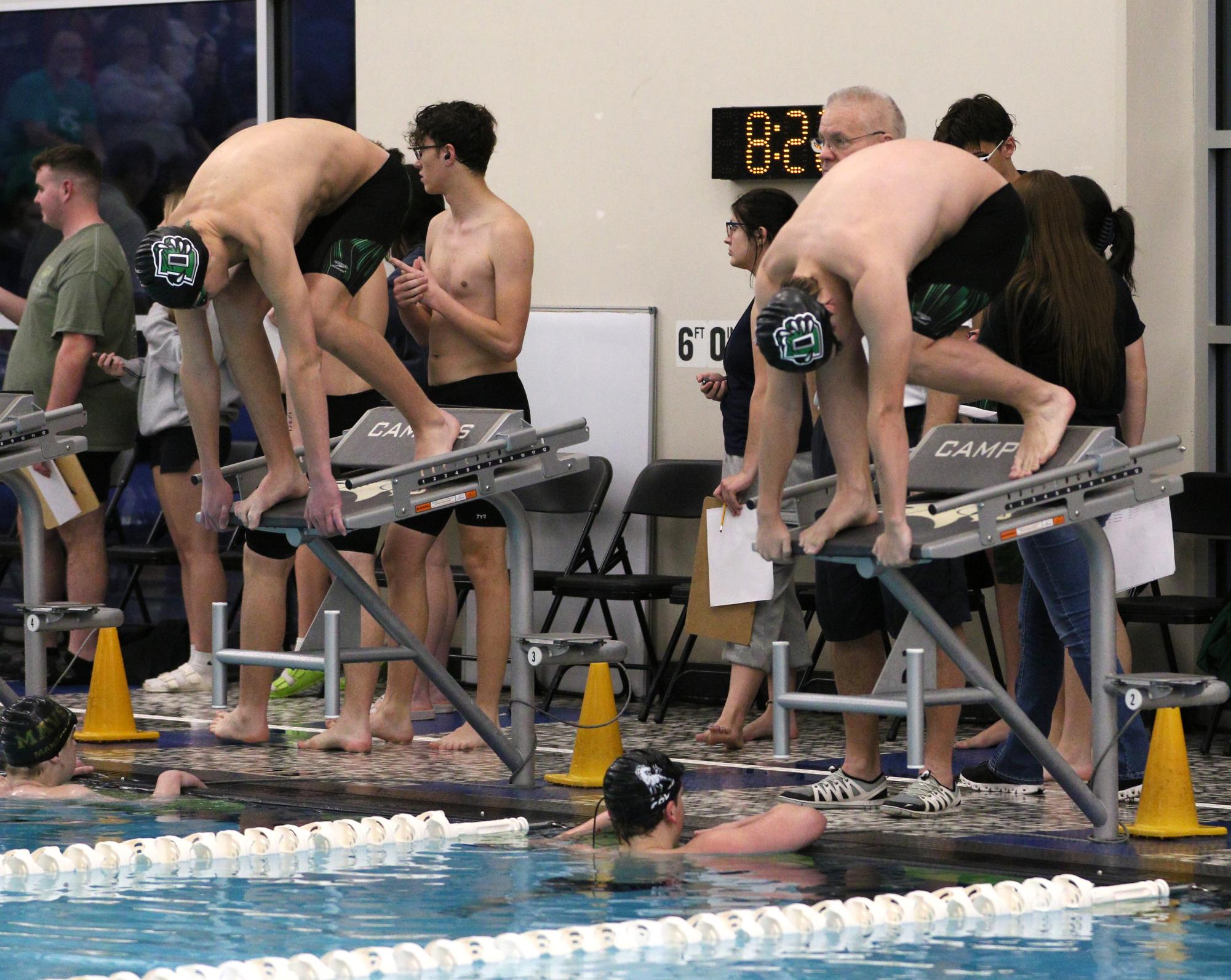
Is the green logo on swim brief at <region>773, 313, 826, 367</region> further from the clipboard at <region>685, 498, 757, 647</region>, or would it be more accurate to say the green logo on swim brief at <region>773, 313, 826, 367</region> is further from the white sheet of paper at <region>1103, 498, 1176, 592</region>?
the clipboard at <region>685, 498, 757, 647</region>

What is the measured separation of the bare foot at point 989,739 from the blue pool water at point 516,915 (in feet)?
5.64

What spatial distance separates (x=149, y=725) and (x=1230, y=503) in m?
3.79

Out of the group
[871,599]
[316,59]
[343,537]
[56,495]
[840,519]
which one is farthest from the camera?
[316,59]

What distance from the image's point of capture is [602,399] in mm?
7879

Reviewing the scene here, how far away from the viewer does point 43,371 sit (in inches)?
318

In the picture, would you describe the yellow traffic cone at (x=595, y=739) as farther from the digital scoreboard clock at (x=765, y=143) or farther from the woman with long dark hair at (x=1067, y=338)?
the digital scoreboard clock at (x=765, y=143)

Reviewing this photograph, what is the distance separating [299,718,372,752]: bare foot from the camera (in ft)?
21.1

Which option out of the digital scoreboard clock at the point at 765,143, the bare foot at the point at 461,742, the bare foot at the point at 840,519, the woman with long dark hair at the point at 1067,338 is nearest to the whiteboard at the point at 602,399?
the digital scoreboard clock at the point at 765,143

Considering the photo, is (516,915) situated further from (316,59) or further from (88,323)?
(316,59)

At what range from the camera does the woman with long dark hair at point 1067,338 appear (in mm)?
5207

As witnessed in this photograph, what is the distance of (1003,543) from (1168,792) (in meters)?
0.81

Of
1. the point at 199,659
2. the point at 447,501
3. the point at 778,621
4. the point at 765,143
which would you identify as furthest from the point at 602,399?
the point at 447,501

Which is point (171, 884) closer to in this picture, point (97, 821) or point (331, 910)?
point (331, 910)

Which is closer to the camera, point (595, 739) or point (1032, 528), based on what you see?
point (1032, 528)
